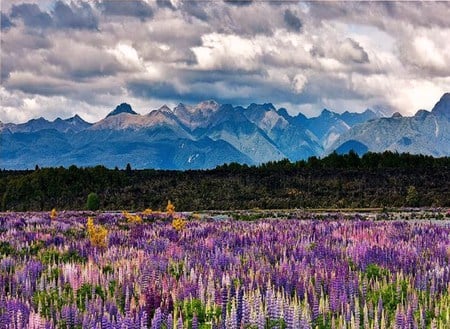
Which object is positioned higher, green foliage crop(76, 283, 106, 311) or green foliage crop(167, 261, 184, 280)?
green foliage crop(167, 261, 184, 280)

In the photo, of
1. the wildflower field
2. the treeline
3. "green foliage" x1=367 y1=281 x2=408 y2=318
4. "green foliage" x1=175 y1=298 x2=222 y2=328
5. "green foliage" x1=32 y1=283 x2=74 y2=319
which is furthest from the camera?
the treeline

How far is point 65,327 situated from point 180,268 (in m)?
4.27

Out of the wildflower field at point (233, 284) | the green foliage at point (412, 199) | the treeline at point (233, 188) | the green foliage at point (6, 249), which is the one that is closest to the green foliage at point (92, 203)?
the treeline at point (233, 188)

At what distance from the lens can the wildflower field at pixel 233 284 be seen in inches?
291

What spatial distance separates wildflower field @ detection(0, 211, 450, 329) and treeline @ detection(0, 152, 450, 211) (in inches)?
2255

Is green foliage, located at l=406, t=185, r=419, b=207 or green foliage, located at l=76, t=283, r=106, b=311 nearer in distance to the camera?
green foliage, located at l=76, t=283, r=106, b=311

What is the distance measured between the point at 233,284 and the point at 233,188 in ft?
254

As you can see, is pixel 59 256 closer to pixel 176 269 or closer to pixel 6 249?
pixel 6 249

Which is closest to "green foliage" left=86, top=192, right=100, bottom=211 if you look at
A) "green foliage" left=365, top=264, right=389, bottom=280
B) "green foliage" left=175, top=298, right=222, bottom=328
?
"green foliage" left=365, top=264, right=389, bottom=280

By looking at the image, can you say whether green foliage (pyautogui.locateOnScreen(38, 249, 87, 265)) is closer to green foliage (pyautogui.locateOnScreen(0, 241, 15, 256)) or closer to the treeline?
green foliage (pyautogui.locateOnScreen(0, 241, 15, 256))

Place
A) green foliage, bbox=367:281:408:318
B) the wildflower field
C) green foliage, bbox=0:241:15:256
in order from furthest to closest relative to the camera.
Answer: green foliage, bbox=0:241:15:256, green foliage, bbox=367:281:408:318, the wildflower field

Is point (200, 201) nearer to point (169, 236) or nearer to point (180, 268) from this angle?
point (169, 236)

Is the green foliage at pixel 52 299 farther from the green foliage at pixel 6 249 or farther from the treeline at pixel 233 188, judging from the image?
the treeline at pixel 233 188

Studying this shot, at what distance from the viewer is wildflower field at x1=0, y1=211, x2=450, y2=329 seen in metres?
7.39
